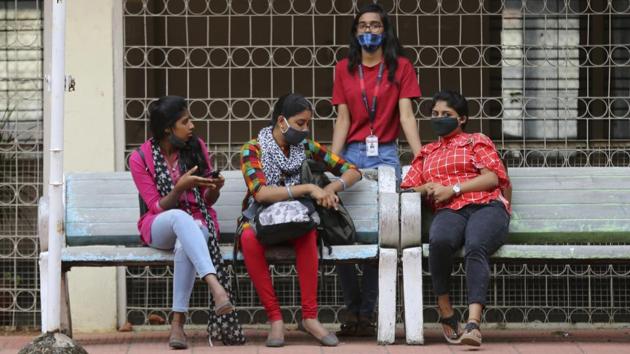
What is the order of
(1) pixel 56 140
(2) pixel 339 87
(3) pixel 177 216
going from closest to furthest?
1. (1) pixel 56 140
2. (3) pixel 177 216
3. (2) pixel 339 87

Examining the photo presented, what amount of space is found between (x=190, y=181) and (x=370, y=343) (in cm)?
135

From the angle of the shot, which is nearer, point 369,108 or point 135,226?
point 135,226

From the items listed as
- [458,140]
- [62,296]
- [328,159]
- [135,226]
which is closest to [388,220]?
[328,159]

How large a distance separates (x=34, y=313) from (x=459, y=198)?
3102 mm

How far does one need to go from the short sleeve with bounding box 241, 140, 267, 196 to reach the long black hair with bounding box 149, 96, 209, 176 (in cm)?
23

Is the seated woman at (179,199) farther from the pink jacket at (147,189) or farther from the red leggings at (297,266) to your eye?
the red leggings at (297,266)

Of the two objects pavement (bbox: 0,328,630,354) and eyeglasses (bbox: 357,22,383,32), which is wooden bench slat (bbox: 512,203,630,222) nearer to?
pavement (bbox: 0,328,630,354)

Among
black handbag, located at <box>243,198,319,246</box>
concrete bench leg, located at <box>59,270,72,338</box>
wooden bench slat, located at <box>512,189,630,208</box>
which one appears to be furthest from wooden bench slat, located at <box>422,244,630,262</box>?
concrete bench leg, located at <box>59,270,72,338</box>

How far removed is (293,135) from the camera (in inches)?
325

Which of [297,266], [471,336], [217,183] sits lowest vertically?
[471,336]

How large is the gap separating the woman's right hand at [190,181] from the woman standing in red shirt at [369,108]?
1.06 metres

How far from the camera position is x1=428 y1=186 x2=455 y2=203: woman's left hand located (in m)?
8.31

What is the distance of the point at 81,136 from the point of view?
31.4 ft

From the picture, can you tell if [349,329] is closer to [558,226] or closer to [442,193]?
[442,193]
